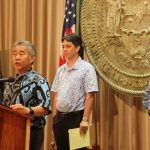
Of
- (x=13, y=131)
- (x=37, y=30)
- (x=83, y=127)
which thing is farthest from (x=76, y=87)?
(x=37, y=30)

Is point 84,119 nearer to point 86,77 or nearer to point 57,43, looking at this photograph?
point 86,77

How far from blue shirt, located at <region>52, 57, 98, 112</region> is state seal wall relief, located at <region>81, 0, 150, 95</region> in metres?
0.38

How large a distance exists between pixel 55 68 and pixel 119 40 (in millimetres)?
1211

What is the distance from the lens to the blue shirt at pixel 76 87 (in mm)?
3027

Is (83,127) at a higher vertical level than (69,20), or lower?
lower

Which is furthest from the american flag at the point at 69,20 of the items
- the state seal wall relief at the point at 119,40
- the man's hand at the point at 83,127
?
the man's hand at the point at 83,127

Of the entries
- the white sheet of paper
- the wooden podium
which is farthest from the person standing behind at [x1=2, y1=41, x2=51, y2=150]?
the white sheet of paper

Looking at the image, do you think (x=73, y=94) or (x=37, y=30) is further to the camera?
(x=37, y=30)

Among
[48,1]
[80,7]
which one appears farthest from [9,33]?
[80,7]

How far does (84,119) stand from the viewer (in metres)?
2.96

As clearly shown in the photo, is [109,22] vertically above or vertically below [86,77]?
above

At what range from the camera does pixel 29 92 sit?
2355 millimetres

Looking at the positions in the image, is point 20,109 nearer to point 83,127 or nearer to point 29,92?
point 29,92

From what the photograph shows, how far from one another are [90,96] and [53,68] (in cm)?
143
